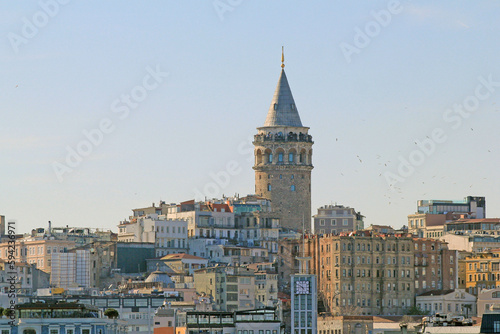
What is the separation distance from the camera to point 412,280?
169 m

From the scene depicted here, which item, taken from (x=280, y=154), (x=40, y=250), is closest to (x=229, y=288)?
(x=40, y=250)

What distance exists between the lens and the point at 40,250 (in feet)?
602

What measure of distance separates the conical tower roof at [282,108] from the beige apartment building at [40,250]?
25.3 metres

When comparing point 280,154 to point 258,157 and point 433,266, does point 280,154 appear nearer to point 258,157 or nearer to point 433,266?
point 258,157

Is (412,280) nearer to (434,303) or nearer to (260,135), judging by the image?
(434,303)

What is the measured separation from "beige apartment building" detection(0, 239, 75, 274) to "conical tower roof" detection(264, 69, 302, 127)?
25.3 metres

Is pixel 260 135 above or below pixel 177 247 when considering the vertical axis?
above

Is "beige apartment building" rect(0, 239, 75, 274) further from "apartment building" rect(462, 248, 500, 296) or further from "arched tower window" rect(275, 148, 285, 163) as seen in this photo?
"apartment building" rect(462, 248, 500, 296)

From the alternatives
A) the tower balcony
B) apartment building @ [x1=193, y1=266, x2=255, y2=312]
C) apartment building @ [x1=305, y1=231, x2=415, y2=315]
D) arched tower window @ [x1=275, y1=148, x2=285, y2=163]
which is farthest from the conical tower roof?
apartment building @ [x1=193, y1=266, x2=255, y2=312]

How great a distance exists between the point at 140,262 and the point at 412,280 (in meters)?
28.0

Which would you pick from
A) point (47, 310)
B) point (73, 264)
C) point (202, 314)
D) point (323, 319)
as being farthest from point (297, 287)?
point (47, 310)

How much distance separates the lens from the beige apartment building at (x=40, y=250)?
181 m

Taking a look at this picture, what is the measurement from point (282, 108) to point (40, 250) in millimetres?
29474

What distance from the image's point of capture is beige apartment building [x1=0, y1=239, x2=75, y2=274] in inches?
7136
